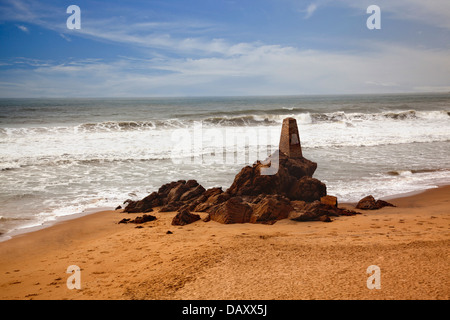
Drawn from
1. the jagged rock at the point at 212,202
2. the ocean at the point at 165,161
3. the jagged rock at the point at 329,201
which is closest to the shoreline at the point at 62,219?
the ocean at the point at 165,161

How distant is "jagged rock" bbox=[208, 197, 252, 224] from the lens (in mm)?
7766

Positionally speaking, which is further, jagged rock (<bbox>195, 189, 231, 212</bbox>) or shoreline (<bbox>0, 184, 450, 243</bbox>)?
jagged rock (<bbox>195, 189, 231, 212</bbox>)

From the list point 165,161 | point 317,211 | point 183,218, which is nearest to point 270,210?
point 317,211

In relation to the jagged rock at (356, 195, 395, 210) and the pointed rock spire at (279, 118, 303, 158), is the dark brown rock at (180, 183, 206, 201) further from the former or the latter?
the jagged rock at (356, 195, 395, 210)

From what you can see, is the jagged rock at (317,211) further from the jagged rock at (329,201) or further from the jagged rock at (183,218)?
the jagged rock at (183,218)

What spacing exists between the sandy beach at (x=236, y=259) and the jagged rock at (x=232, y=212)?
0.21 meters

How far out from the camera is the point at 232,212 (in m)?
7.82

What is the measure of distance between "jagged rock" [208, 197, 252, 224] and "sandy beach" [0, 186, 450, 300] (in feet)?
0.68

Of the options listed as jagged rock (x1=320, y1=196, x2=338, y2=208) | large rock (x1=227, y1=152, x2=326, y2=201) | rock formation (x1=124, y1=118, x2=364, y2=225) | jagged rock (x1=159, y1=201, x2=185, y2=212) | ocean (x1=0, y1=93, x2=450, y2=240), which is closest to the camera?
rock formation (x1=124, y1=118, x2=364, y2=225)

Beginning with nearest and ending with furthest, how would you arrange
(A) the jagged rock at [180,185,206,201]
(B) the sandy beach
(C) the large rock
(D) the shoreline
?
(B) the sandy beach
(D) the shoreline
(C) the large rock
(A) the jagged rock at [180,185,206,201]

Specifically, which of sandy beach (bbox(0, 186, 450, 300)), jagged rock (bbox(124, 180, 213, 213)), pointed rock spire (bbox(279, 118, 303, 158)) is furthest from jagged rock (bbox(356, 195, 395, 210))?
jagged rock (bbox(124, 180, 213, 213))

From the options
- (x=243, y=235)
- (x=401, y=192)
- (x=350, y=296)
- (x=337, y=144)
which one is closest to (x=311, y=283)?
(x=350, y=296)

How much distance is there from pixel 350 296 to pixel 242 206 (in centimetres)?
424
